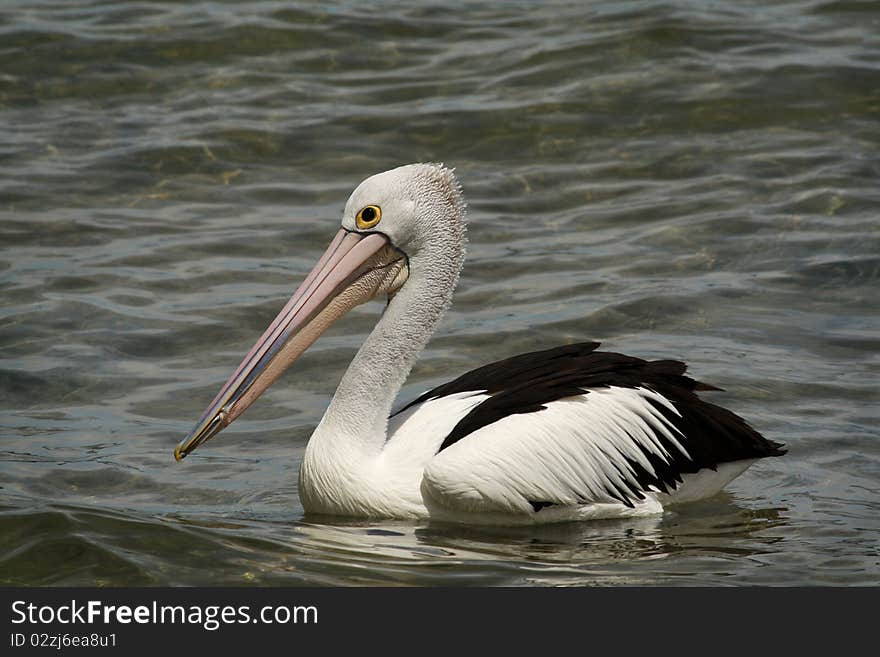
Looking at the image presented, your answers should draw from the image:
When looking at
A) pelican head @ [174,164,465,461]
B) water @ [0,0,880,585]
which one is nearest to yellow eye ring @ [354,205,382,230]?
pelican head @ [174,164,465,461]

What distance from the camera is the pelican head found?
520cm

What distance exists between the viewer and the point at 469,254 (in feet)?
27.7

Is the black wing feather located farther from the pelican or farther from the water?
the water

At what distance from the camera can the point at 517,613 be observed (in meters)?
4.04

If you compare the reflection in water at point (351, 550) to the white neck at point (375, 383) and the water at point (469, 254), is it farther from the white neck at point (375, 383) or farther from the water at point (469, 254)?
the white neck at point (375, 383)

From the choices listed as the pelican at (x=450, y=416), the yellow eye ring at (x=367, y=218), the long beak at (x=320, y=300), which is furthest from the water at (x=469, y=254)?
the yellow eye ring at (x=367, y=218)

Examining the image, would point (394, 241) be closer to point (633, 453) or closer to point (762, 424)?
point (633, 453)

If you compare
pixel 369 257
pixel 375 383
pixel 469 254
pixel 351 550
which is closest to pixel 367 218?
pixel 369 257

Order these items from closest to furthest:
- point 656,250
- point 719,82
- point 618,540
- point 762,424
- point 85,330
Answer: point 618,540
point 762,424
point 85,330
point 656,250
point 719,82

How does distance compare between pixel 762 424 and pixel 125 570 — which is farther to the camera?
pixel 762 424

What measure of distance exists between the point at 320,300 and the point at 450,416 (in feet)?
2.02

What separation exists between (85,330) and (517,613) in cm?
385

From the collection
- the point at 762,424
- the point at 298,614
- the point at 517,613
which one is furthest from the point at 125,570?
the point at 762,424

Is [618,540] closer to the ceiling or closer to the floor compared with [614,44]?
closer to the floor
